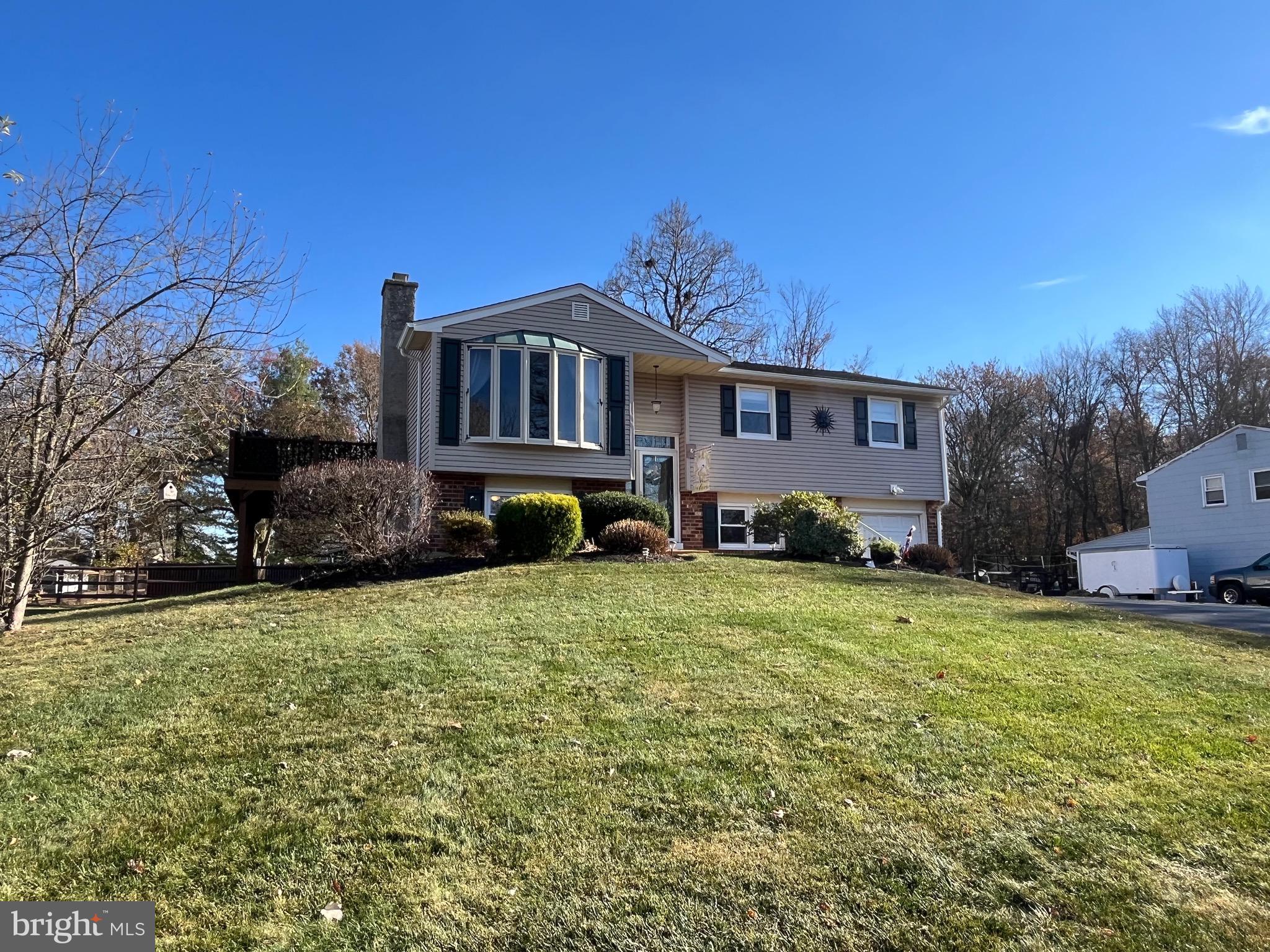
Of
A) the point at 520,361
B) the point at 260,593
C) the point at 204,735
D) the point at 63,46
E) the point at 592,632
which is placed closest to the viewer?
the point at 204,735

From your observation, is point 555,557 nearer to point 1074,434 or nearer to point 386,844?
point 386,844

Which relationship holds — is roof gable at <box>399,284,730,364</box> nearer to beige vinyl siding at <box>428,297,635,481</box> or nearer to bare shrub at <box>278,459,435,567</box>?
beige vinyl siding at <box>428,297,635,481</box>

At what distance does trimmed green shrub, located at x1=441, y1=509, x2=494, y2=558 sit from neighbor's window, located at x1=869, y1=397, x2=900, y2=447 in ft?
34.5

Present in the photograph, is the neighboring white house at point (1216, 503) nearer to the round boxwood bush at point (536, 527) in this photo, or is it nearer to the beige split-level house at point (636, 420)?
the beige split-level house at point (636, 420)

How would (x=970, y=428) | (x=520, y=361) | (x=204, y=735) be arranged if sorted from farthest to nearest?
1. (x=970, y=428)
2. (x=520, y=361)
3. (x=204, y=735)

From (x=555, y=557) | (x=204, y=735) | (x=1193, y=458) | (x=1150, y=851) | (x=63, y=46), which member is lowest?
(x=1150, y=851)

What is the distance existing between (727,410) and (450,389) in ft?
21.0

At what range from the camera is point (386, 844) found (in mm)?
3830

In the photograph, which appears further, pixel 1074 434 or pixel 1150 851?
pixel 1074 434

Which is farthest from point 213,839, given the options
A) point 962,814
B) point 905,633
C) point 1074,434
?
point 1074,434

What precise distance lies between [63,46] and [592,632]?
703 cm

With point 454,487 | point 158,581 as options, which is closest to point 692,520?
point 454,487

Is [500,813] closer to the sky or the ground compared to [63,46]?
closer to the ground

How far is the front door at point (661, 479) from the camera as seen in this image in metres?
17.7
